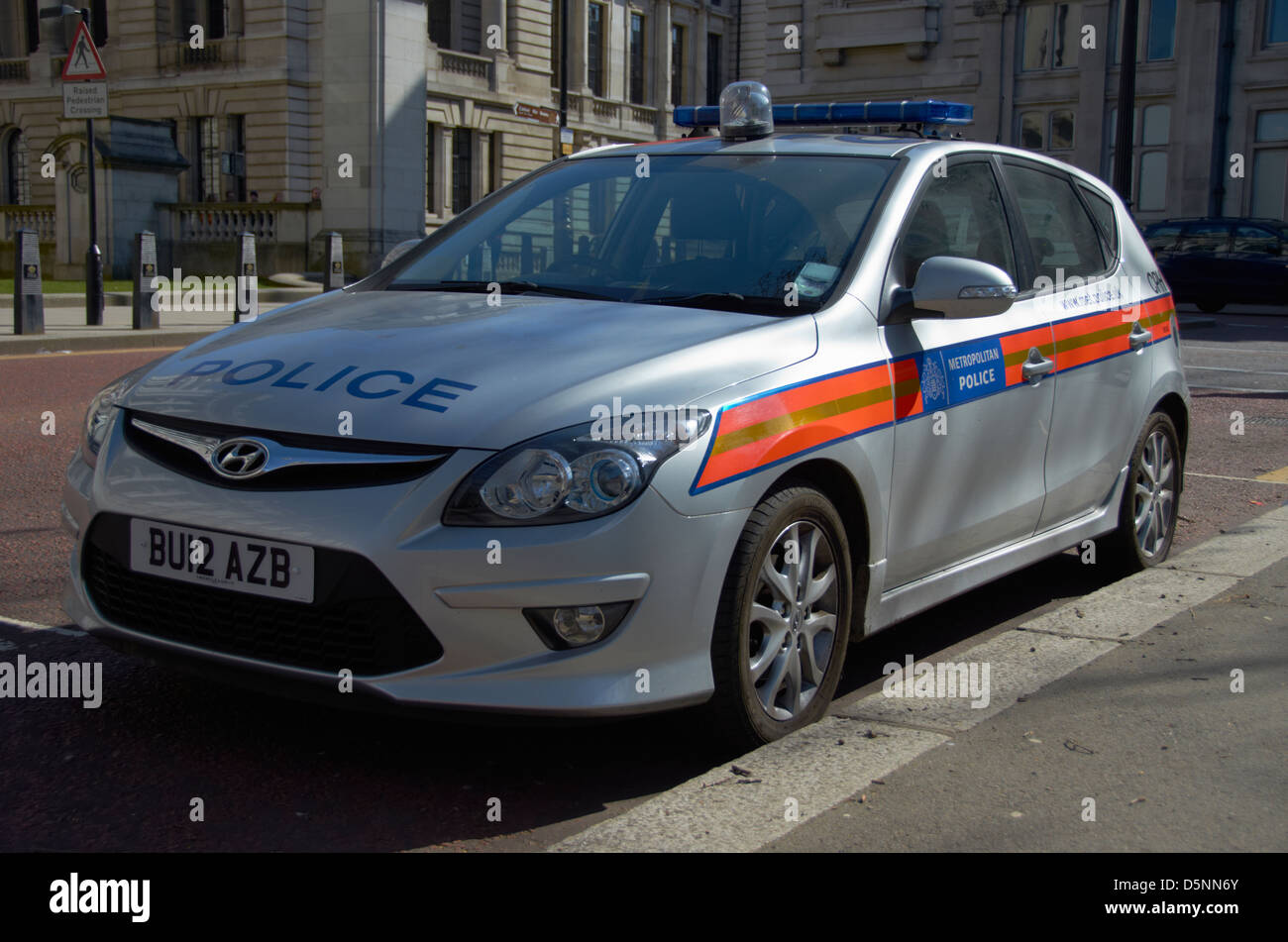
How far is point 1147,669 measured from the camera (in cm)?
441

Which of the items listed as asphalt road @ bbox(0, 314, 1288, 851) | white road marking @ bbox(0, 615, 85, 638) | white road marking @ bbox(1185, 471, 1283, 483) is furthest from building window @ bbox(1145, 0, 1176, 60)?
white road marking @ bbox(0, 615, 85, 638)

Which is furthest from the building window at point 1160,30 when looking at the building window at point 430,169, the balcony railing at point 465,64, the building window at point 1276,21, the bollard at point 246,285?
the bollard at point 246,285

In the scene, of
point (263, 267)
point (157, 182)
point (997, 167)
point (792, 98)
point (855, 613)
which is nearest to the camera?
point (855, 613)

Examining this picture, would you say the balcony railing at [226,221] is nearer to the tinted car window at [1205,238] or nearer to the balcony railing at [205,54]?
the balcony railing at [205,54]

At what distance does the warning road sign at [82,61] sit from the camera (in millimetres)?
16594

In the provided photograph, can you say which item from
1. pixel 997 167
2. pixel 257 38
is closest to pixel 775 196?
pixel 997 167

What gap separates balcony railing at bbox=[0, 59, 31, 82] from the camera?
43406 millimetres

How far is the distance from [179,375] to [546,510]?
115cm

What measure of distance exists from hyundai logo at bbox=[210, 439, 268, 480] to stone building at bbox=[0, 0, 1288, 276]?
98.2ft

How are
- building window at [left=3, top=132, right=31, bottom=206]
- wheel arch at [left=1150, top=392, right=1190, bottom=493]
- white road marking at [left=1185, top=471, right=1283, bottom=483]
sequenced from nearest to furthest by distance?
wheel arch at [left=1150, top=392, right=1190, bottom=493] → white road marking at [left=1185, top=471, right=1283, bottom=483] → building window at [left=3, top=132, right=31, bottom=206]

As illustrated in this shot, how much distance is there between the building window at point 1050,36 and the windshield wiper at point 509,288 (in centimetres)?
3909

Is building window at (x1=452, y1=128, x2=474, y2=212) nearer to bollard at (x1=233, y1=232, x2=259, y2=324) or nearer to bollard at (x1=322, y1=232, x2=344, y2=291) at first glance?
bollard at (x1=322, y1=232, x2=344, y2=291)

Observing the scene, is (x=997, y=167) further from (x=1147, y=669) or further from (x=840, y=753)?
(x=840, y=753)

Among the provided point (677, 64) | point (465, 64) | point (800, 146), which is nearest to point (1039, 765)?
point (800, 146)
